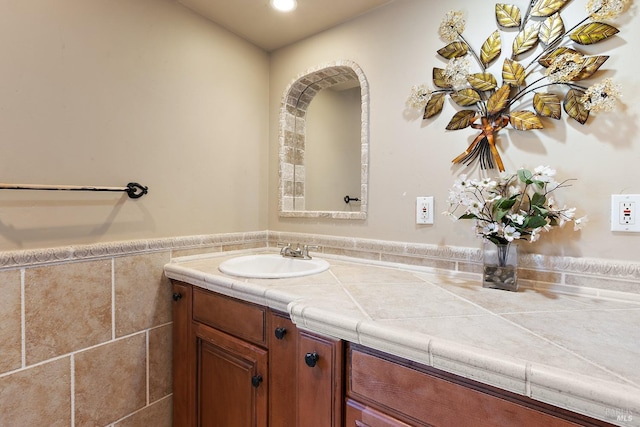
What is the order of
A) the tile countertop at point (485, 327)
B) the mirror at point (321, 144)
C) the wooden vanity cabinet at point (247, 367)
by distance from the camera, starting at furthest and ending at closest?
the mirror at point (321, 144), the wooden vanity cabinet at point (247, 367), the tile countertop at point (485, 327)

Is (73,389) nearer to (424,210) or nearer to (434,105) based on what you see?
(424,210)

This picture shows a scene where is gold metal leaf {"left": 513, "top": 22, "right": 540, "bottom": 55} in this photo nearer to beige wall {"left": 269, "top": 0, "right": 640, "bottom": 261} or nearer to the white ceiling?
beige wall {"left": 269, "top": 0, "right": 640, "bottom": 261}

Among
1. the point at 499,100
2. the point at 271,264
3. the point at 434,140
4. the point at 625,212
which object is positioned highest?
the point at 499,100

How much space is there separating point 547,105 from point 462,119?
275mm

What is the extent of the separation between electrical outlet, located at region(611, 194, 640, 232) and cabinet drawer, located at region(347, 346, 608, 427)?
73 cm

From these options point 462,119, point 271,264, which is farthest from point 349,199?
point 462,119

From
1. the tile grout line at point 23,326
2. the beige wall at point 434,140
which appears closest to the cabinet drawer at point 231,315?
the tile grout line at point 23,326

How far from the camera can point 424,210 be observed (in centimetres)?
133

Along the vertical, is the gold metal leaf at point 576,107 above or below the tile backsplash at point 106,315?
above

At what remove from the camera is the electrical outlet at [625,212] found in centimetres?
94

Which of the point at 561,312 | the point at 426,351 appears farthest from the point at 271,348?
the point at 561,312

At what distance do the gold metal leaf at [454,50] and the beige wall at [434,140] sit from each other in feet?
0.12

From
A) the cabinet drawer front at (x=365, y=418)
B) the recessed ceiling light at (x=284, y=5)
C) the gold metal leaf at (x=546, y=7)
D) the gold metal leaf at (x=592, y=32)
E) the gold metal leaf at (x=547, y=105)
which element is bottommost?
the cabinet drawer front at (x=365, y=418)

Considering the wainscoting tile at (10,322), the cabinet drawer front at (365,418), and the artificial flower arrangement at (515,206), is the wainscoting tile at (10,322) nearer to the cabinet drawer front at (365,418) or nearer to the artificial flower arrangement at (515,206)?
the cabinet drawer front at (365,418)
